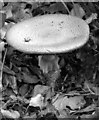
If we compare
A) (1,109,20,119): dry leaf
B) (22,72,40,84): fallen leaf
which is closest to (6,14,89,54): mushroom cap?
(22,72,40,84): fallen leaf

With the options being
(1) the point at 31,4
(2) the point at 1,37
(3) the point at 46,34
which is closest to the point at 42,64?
(3) the point at 46,34

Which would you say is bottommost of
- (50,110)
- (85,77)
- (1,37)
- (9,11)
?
(50,110)

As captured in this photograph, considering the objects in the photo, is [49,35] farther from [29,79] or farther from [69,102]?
[69,102]

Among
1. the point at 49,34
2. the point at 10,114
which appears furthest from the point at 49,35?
the point at 10,114

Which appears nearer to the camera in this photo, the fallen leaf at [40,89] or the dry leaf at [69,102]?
the dry leaf at [69,102]

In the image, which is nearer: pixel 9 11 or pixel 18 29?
pixel 18 29

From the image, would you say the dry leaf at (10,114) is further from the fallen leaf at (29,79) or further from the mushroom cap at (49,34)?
the mushroom cap at (49,34)

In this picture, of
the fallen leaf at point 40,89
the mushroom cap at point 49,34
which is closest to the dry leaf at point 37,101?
the fallen leaf at point 40,89

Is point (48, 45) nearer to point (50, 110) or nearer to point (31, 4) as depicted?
point (50, 110)
